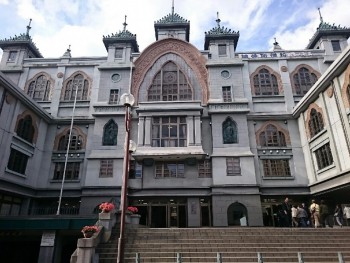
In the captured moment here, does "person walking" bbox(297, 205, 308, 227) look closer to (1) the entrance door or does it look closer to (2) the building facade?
(2) the building facade

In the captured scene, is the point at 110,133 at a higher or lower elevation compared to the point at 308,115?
lower

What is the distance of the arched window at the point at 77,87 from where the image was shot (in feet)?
95.0

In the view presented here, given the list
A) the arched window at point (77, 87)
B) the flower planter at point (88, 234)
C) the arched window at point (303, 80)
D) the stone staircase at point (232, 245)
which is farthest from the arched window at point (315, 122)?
the arched window at point (77, 87)

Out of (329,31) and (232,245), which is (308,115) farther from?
(232,245)

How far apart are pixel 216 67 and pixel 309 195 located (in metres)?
15.9

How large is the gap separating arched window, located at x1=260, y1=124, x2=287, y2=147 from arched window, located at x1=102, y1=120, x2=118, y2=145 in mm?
14877

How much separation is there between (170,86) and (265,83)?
10.5m

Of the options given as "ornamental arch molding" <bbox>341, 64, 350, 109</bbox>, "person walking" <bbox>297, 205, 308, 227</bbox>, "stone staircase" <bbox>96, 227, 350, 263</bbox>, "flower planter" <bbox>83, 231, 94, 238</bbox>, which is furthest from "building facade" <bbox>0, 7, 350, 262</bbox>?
"flower planter" <bbox>83, 231, 94, 238</bbox>

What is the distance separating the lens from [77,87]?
29.1 m

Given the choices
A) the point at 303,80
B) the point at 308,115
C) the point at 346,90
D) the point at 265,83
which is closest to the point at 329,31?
the point at 303,80

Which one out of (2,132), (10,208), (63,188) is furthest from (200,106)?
(10,208)

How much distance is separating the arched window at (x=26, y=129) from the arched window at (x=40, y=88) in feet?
17.2

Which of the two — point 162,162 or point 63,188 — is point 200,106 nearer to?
point 162,162

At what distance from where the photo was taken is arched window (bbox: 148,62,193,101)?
1086 inches
